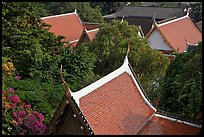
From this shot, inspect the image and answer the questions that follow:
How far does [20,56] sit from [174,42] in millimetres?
8976

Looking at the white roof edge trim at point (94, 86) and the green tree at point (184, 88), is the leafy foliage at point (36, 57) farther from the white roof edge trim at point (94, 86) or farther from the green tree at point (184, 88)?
the green tree at point (184, 88)

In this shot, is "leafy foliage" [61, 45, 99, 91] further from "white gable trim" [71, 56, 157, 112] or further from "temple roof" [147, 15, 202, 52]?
"temple roof" [147, 15, 202, 52]

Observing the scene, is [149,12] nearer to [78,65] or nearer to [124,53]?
[124,53]

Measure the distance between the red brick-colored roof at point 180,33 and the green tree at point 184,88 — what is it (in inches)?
318

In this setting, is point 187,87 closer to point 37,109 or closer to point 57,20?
point 37,109

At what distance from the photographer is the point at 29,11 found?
576 inches

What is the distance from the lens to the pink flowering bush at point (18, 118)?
25.8ft

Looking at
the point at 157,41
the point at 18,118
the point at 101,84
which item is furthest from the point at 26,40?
the point at 157,41

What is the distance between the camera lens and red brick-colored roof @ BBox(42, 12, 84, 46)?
20672 mm

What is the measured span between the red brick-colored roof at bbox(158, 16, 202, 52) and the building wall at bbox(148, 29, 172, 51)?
253mm

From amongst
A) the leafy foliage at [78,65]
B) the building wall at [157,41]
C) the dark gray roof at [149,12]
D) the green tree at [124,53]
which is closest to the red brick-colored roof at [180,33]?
the building wall at [157,41]

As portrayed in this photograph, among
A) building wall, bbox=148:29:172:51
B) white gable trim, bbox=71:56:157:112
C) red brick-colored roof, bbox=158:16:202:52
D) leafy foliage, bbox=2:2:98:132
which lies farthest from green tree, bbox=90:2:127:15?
white gable trim, bbox=71:56:157:112

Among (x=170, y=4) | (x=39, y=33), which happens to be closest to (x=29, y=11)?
(x=39, y=33)

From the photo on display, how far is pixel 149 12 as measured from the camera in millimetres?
37062
